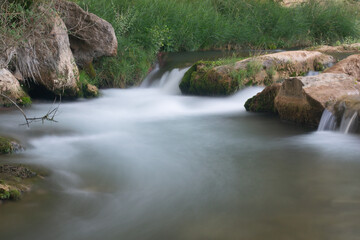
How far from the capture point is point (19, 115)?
6.54m

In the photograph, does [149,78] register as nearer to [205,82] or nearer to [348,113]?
[205,82]

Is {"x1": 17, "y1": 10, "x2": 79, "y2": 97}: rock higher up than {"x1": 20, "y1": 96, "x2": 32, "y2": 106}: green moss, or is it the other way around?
{"x1": 17, "y1": 10, "x2": 79, "y2": 97}: rock

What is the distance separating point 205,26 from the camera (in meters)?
12.3

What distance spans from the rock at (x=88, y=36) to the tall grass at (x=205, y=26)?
0.58 meters

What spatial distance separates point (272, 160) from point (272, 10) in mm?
10368

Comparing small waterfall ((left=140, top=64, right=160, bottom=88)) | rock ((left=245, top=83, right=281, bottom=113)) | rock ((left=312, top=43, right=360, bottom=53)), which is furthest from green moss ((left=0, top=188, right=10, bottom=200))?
rock ((left=312, top=43, right=360, bottom=53))

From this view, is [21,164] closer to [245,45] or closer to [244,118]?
[244,118]

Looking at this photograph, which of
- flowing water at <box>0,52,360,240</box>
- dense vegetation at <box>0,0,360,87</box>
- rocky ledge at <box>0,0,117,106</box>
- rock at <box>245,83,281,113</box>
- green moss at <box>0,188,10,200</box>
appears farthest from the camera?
dense vegetation at <box>0,0,360,87</box>

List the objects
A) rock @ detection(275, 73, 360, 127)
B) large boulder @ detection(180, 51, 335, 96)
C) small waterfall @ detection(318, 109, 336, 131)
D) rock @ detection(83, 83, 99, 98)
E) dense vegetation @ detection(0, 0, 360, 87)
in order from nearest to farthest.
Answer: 1. small waterfall @ detection(318, 109, 336, 131)
2. rock @ detection(275, 73, 360, 127)
3. large boulder @ detection(180, 51, 335, 96)
4. rock @ detection(83, 83, 99, 98)
5. dense vegetation @ detection(0, 0, 360, 87)

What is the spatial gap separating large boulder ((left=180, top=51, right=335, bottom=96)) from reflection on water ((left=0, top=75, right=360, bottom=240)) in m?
1.57

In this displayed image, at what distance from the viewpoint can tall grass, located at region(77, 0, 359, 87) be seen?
9758 millimetres

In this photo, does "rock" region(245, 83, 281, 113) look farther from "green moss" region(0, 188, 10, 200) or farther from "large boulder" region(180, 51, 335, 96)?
"green moss" region(0, 188, 10, 200)

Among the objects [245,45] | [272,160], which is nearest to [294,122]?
[272,160]

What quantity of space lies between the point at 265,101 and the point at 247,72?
4.41 ft
